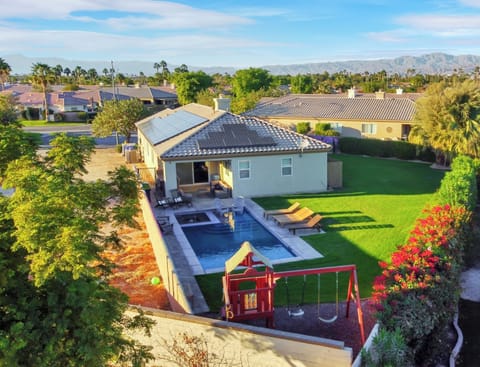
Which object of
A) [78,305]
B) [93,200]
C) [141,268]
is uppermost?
[93,200]

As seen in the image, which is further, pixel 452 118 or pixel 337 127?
pixel 337 127

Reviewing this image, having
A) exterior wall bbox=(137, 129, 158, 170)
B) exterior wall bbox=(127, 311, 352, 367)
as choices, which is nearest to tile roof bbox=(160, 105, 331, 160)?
exterior wall bbox=(137, 129, 158, 170)

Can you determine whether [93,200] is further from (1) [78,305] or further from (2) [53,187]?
(1) [78,305]

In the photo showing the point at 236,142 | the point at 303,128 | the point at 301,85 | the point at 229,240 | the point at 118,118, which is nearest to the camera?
the point at 229,240

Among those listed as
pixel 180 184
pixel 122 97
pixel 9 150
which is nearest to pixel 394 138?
pixel 180 184

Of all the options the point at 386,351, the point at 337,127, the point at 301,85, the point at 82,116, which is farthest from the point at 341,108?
the point at 301,85

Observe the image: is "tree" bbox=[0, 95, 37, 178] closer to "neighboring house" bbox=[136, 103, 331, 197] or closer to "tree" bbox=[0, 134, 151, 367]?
"tree" bbox=[0, 134, 151, 367]

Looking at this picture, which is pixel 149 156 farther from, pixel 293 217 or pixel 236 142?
→ pixel 293 217
